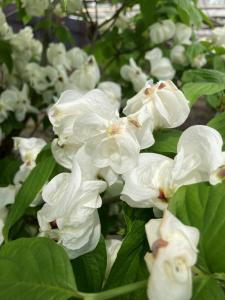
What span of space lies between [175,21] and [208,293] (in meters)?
0.95

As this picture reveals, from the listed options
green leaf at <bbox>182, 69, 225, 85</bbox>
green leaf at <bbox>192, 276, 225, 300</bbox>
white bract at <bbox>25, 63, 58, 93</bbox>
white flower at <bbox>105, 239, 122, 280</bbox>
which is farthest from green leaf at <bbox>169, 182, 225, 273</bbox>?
white bract at <bbox>25, 63, 58, 93</bbox>

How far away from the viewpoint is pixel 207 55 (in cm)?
109

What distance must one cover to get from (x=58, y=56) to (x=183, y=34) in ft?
0.91

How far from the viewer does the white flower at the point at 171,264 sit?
0.84 ft

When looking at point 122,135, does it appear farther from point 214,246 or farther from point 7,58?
point 7,58

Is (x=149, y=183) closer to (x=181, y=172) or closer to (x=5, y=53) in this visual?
(x=181, y=172)

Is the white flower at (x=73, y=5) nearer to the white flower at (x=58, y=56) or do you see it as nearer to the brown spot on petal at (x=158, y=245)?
the white flower at (x=58, y=56)

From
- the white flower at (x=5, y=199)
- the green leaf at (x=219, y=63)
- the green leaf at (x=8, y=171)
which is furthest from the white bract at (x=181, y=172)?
the green leaf at (x=219, y=63)

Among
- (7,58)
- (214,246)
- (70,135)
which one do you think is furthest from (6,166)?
(214,246)

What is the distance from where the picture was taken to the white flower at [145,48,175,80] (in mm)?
1000

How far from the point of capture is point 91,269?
384 mm

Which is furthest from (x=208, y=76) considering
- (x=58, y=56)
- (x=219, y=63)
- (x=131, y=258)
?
(x=58, y=56)

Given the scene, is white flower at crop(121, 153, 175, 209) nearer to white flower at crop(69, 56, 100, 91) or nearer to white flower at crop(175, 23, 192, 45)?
white flower at crop(69, 56, 100, 91)

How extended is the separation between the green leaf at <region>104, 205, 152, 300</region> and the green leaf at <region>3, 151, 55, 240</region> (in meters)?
0.11
